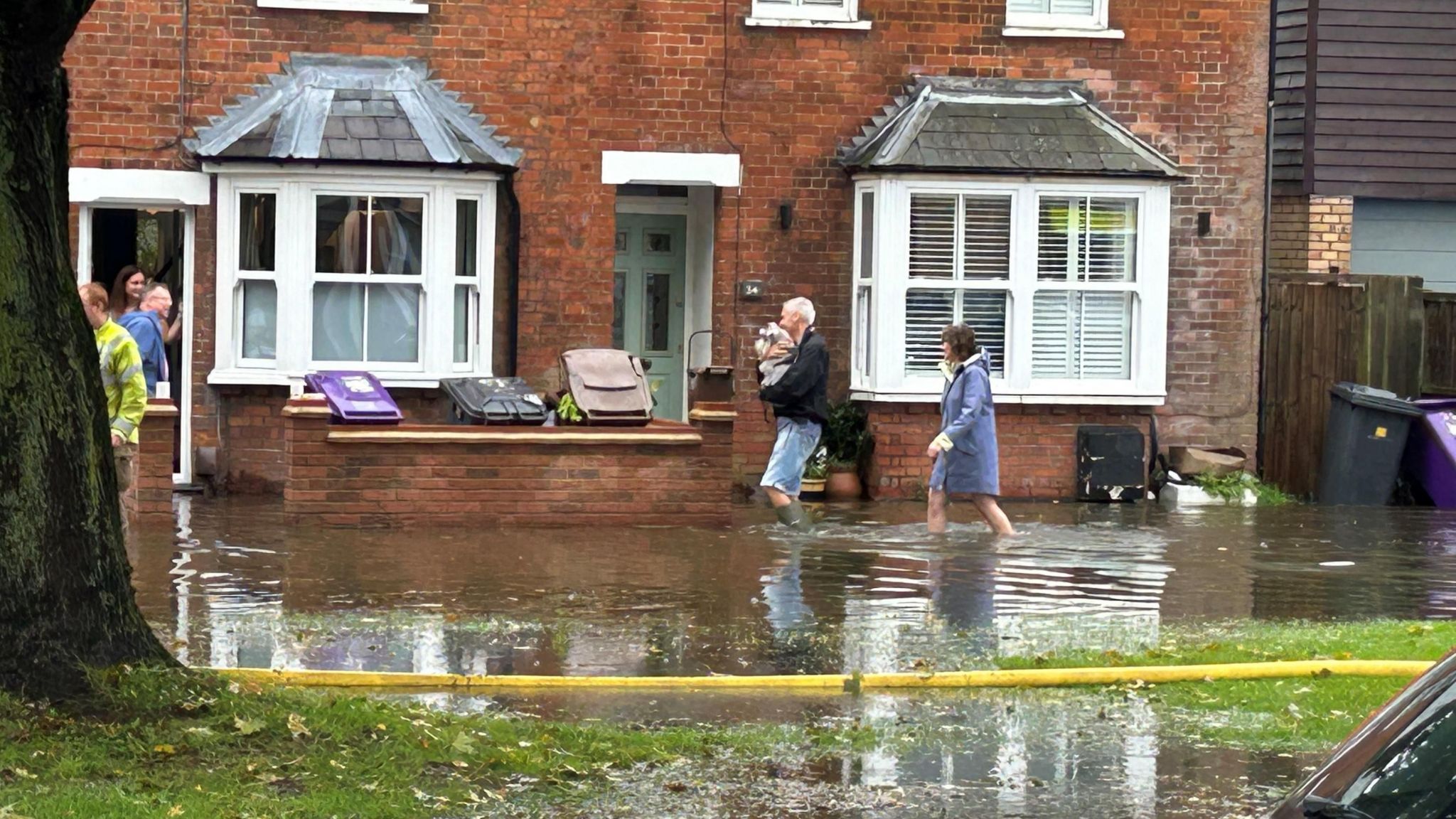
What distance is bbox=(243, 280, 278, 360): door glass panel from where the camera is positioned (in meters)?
16.5

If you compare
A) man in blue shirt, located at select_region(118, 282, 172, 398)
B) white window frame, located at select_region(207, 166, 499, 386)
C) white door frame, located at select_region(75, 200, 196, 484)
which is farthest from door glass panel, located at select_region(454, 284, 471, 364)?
man in blue shirt, located at select_region(118, 282, 172, 398)

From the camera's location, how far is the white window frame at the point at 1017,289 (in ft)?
56.5

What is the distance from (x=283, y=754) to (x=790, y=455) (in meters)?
8.22

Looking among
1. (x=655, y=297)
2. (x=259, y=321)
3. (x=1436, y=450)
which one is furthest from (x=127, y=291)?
(x=1436, y=450)

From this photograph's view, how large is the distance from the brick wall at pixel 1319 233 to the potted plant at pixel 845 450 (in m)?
5.57

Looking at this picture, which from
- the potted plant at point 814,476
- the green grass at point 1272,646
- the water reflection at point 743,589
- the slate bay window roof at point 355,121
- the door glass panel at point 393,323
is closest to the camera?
the green grass at point 1272,646

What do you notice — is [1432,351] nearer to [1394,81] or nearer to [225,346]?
[1394,81]

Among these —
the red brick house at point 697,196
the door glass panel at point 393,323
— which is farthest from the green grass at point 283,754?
the red brick house at point 697,196

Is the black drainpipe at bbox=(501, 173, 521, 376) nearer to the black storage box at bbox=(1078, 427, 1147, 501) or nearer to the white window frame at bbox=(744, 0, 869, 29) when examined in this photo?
the white window frame at bbox=(744, 0, 869, 29)

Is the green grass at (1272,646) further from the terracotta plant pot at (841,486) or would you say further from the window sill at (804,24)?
the window sill at (804,24)

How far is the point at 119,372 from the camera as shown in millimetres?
12453

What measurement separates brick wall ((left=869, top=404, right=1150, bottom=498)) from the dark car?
13.3m

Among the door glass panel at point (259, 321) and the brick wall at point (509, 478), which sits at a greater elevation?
the door glass panel at point (259, 321)

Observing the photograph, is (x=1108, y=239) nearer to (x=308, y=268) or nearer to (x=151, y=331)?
(x=308, y=268)
